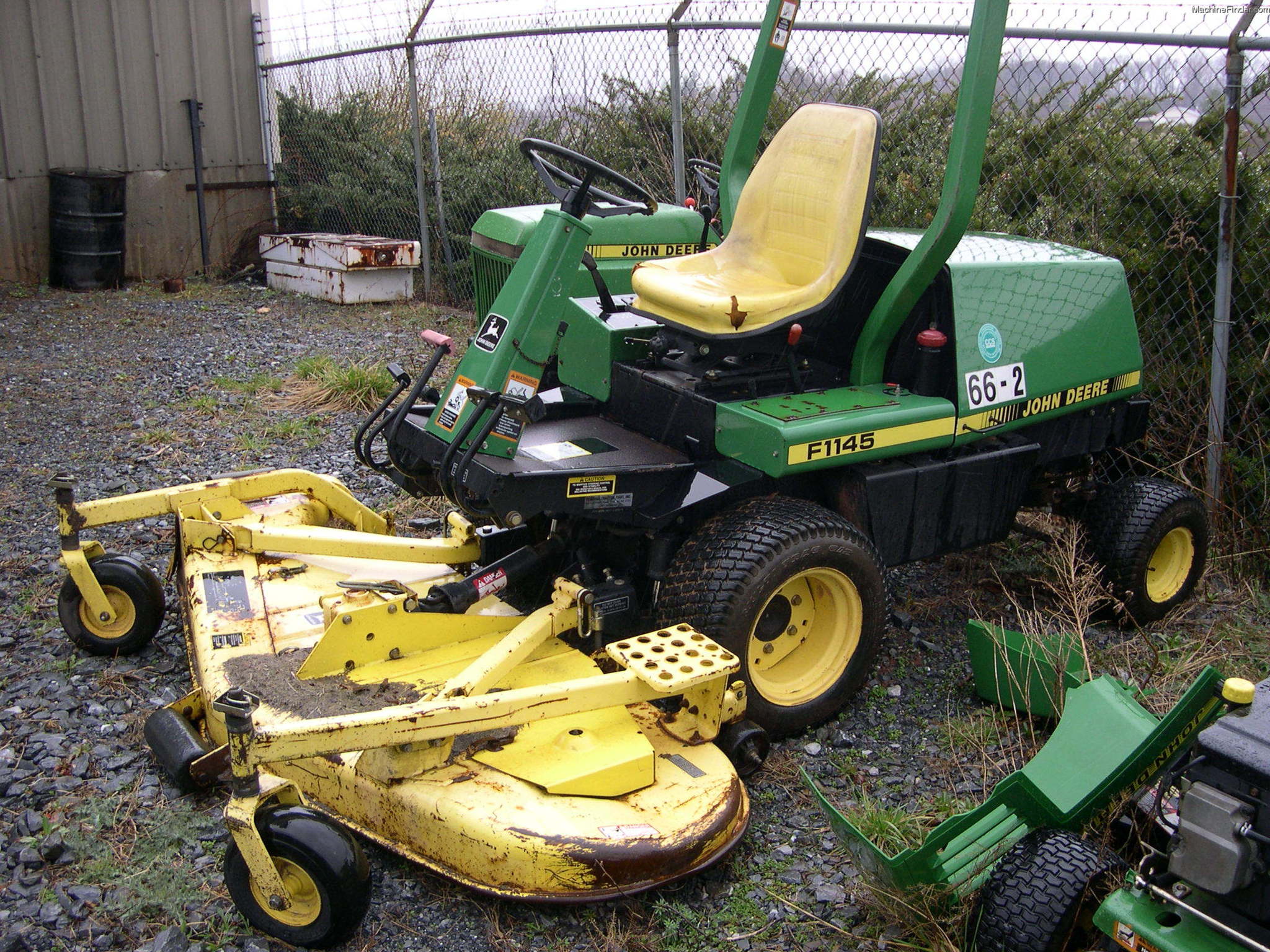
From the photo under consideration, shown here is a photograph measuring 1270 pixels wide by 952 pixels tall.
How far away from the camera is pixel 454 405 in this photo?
3.37 metres

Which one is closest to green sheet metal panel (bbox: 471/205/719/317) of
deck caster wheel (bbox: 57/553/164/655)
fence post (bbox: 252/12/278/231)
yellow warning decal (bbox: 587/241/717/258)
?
yellow warning decal (bbox: 587/241/717/258)

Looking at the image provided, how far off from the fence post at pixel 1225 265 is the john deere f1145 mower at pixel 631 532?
0.43m

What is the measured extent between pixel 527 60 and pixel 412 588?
569 cm

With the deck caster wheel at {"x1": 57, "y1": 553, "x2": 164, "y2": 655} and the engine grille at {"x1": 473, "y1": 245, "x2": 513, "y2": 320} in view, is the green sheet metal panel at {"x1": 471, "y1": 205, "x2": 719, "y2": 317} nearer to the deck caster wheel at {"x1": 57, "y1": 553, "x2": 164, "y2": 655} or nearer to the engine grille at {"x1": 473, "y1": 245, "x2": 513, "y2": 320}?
the engine grille at {"x1": 473, "y1": 245, "x2": 513, "y2": 320}

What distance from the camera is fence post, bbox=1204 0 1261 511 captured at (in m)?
4.17

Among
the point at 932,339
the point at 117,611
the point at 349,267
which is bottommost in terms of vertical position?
the point at 117,611

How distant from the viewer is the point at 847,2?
5.28m

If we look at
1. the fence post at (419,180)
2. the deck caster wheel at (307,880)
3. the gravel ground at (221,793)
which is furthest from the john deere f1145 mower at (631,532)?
the fence post at (419,180)

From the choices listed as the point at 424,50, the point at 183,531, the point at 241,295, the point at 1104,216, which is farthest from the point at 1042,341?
the point at 241,295

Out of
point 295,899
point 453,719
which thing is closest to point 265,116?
point 453,719

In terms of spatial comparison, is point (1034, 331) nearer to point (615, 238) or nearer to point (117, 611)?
point (615, 238)

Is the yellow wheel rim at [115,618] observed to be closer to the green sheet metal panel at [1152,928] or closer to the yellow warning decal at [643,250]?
the yellow warning decal at [643,250]

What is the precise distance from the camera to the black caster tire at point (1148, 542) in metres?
4.06

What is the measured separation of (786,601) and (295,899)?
1.62 metres
